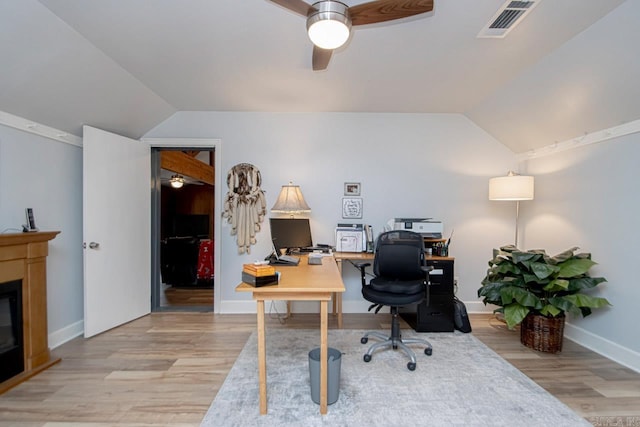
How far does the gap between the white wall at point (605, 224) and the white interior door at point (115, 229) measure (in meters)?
4.81

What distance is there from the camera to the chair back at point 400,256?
259cm

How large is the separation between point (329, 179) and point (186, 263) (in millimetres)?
2979

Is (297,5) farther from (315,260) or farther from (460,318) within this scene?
(460,318)

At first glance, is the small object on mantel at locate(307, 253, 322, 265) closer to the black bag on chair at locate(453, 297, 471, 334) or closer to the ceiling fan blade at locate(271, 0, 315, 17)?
the black bag on chair at locate(453, 297, 471, 334)

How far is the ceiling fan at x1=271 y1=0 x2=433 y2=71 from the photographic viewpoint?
4.76ft

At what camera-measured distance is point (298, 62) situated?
97.8 inches

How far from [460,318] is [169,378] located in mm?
2844

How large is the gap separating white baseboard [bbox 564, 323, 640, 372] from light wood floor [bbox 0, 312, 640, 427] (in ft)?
0.24

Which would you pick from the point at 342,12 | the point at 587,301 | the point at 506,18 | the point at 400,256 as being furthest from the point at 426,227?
the point at 342,12

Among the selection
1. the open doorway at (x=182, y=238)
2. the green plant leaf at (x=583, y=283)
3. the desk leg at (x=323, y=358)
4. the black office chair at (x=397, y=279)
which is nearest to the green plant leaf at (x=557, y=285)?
the green plant leaf at (x=583, y=283)

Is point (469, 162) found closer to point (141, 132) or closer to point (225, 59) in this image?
point (225, 59)

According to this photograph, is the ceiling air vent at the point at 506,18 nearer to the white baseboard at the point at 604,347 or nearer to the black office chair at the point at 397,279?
the black office chair at the point at 397,279

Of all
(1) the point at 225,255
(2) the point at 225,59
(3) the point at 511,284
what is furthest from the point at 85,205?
(3) the point at 511,284

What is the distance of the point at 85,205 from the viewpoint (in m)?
2.83
